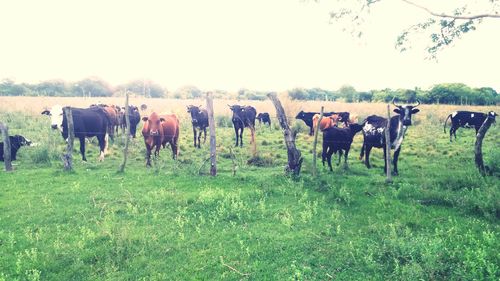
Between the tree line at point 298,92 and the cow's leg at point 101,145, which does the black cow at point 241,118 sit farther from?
the tree line at point 298,92

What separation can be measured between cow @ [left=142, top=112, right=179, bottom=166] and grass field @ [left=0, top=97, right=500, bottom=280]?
1.48 meters

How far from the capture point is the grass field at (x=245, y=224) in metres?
5.45

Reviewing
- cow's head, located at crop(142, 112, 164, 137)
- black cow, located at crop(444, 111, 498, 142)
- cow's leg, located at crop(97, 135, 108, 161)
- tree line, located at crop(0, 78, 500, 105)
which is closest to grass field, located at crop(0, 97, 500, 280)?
cow's head, located at crop(142, 112, 164, 137)

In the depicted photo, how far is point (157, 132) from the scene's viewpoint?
1283 cm

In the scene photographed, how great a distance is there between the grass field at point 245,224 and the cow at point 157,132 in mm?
1478

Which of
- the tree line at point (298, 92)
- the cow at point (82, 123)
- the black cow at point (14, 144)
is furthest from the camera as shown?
the tree line at point (298, 92)

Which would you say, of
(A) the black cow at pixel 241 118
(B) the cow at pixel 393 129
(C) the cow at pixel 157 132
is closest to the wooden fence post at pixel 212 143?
(C) the cow at pixel 157 132

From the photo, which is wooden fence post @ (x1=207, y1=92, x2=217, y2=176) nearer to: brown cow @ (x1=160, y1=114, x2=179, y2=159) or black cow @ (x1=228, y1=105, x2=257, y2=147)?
brown cow @ (x1=160, y1=114, x2=179, y2=159)

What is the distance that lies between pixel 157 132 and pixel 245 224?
6756 mm

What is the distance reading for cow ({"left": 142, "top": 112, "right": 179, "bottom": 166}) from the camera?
1285cm

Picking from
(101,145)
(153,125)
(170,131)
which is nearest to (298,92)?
(170,131)

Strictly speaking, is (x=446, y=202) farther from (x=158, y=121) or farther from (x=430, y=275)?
(x=158, y=121)

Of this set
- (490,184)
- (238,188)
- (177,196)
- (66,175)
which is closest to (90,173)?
(66,175)

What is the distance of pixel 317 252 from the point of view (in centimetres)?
597
